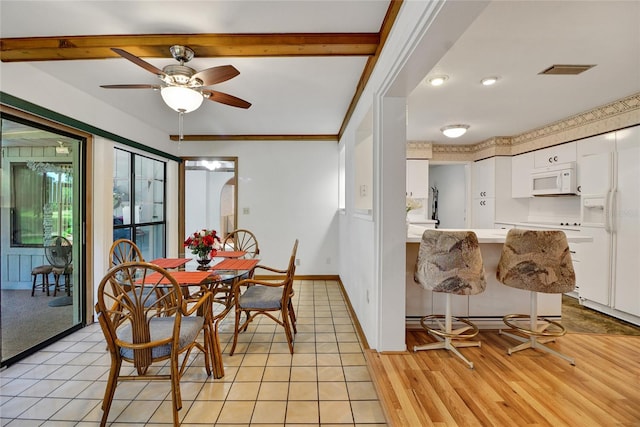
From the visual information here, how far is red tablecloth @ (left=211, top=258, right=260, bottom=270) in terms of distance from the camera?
2395 millimetres

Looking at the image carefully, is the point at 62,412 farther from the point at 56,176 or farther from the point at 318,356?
the point at 56,176

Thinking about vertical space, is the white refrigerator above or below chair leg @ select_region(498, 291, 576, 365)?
above

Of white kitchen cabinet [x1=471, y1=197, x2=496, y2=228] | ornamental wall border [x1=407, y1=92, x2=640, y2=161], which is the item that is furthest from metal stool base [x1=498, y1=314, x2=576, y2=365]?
white kitchen cabinet [x1=471, y1=197, x2=496, y2=228]

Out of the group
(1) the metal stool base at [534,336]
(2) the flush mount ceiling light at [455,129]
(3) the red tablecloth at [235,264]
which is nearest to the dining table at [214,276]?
(3) the red tablecloth at [235,264]

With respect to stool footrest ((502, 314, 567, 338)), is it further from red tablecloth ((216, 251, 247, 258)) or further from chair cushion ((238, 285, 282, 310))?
red tablecloth ((216, 251, 247, 258))

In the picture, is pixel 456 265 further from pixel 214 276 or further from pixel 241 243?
pixel 241 243

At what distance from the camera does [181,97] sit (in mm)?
1982

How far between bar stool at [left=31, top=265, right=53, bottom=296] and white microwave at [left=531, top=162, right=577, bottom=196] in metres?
6.15

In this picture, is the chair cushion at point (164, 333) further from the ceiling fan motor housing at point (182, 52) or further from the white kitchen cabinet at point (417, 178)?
the white kitchen cabinet at point (417, 178)

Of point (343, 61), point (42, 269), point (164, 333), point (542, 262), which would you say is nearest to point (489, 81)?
point (343, 61)

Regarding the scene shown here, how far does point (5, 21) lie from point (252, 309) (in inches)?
102

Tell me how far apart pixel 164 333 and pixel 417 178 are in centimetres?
448

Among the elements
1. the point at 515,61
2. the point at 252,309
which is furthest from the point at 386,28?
the point at 252,309

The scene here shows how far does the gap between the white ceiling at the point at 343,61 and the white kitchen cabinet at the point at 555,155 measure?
412 millimetres
